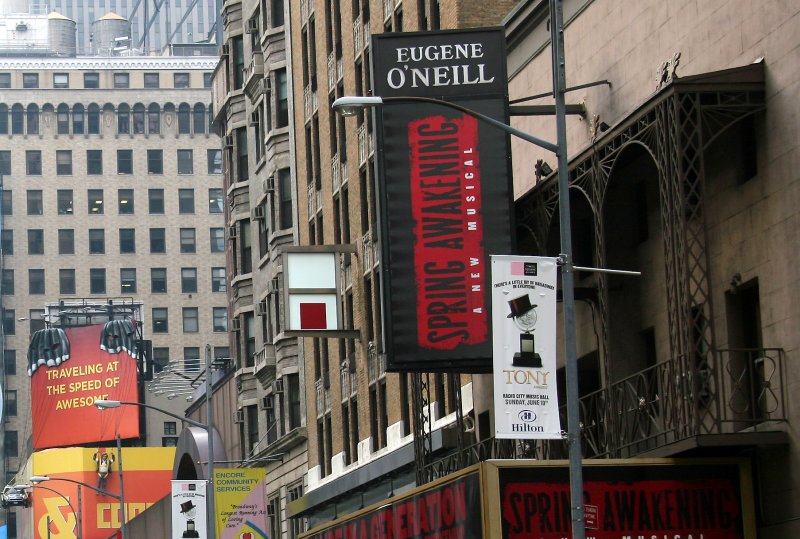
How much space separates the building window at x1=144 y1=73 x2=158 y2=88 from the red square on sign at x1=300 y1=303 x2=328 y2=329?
115358 millimetres

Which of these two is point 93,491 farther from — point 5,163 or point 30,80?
point 30,80

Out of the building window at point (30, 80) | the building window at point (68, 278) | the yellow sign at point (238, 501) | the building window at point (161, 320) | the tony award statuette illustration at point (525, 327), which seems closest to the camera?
the tony award statuette illustration at point (525, 327)

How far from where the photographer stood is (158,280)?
15325cm

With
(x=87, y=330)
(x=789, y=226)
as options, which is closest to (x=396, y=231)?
(x=789, y=226)

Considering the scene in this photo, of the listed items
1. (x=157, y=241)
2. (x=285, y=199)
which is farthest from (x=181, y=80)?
(x=285, y=199)

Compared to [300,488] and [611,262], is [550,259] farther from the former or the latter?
[300,488]

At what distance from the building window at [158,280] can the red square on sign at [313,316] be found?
110791mm

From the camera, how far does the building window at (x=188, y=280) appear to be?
152625mm

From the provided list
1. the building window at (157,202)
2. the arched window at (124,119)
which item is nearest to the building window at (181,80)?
the arched window at (124,119)

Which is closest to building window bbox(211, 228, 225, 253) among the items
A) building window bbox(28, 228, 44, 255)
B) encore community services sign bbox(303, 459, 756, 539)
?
building window bbox(28, 228, 44, 255)

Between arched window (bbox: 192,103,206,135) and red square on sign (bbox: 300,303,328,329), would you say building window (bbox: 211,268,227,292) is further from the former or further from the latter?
red square on sign (bbox: 300,303,328,329)

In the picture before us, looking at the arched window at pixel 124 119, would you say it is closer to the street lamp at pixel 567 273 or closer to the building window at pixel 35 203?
the building window at pixel 35 203

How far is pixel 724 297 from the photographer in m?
25.4

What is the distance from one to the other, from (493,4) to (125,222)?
379 ft
